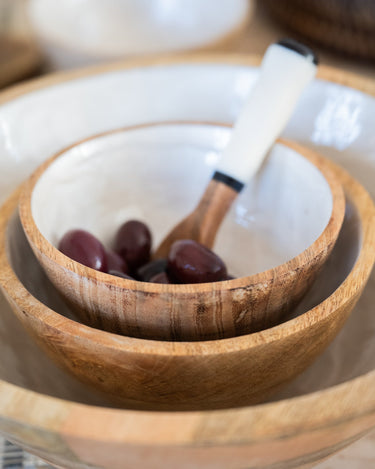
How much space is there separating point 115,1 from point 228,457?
2.86 feet

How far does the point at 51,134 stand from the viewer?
0.56m

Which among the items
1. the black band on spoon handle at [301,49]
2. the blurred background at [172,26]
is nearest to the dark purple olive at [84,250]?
the black band on spoon handle at [301,49]

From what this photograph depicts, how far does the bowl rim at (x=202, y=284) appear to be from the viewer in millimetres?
329

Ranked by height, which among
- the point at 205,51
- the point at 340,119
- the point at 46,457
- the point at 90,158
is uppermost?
the point at 205,51

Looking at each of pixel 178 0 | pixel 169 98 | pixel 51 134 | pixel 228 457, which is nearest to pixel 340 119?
pixel 169 98

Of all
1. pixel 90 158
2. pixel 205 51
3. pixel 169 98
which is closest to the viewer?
pixel 90 158

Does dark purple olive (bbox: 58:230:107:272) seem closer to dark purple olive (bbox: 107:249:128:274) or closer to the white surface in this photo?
dark purple olive (bbox: 107:249:128:274)

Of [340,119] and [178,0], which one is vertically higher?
[178,0]

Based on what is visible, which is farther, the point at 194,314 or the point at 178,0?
the point at 178,0

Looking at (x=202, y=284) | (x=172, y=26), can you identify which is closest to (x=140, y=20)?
(x=172, y=26)

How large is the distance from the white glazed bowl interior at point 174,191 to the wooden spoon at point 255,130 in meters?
0.02

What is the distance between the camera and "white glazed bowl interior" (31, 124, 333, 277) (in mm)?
473

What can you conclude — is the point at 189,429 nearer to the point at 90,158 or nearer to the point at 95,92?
the point at 90,158

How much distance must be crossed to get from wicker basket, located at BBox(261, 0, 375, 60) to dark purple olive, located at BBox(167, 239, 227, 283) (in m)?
0.61
